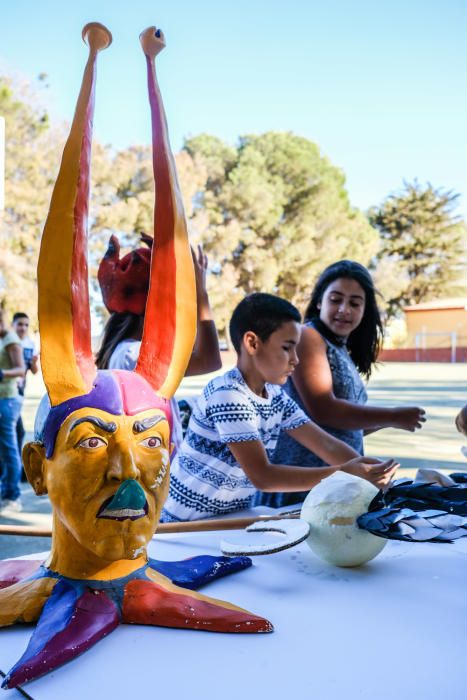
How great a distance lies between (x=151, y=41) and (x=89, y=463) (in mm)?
711

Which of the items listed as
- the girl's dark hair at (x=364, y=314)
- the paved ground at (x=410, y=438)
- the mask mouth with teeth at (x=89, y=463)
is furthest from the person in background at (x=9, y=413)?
the mask mouth with teeth at (x=89, y=463)

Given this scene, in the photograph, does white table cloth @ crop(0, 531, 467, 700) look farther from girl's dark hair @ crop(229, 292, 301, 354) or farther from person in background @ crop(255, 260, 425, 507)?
person in background @ crop(255, 260, 425, 507)

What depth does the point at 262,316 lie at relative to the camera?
5.43ft

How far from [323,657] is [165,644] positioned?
0.20 meters

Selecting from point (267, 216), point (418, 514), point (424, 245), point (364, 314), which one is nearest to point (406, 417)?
point (364, 314)

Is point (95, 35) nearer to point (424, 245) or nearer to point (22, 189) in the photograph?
point (22, 189)

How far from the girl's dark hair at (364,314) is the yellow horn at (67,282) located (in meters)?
1.45

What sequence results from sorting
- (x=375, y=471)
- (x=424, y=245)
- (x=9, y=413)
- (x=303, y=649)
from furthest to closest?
(x=424, y=245), (x=9, y=413), (x=375, y=471), (x=303, y=649)

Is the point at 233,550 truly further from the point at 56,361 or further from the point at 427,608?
the point at 56,361

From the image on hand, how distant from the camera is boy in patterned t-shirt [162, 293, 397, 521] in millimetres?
1462

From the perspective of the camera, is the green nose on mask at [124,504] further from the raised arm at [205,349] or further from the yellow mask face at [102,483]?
the raised arm at [205,349]

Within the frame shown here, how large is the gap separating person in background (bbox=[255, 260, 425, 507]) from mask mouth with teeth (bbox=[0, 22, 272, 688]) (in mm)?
1013

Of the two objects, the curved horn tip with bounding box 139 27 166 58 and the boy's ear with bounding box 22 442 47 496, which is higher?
the curved horn tip with bounding box 139 27 166 58

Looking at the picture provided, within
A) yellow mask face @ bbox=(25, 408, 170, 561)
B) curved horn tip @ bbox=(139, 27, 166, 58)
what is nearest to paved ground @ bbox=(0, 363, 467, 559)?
curved horn tip @ bbox=(139, 27, 166, 58)
